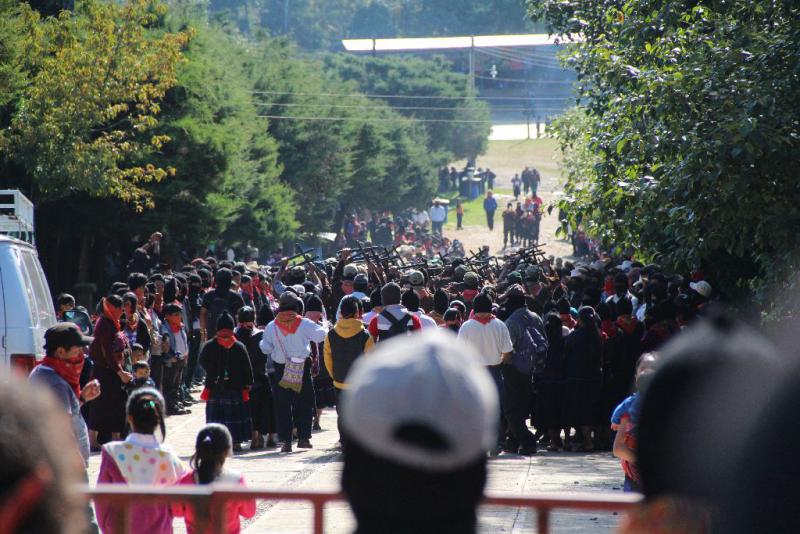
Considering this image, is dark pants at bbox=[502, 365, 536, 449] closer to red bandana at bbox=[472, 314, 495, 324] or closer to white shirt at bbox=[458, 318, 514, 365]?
white shirt at bbox=[458, 318, 514, 365]

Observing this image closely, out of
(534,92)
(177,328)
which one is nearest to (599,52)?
(177,328)

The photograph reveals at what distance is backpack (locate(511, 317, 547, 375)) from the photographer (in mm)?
13695

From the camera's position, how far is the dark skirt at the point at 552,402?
46.8 feet

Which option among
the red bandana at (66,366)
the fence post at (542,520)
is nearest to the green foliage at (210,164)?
the red bandana at (66,366)

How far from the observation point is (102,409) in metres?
12.9

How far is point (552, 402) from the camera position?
14.3 metres

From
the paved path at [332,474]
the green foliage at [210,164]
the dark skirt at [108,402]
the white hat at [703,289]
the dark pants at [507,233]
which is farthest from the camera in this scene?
the dark pants at [507,233]

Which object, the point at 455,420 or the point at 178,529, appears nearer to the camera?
the point at 455,420

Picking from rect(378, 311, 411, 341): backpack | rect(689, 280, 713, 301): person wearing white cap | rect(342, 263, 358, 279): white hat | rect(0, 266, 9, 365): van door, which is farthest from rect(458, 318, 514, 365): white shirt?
rect(342, 263, 358, 279): white hat

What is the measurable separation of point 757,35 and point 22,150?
44.8ft

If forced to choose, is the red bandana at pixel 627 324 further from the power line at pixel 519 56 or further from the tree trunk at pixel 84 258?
the power line at pixel 519 56

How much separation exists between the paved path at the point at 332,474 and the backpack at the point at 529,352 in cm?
90

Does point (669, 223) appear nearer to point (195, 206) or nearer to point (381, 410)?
point (381, 410)

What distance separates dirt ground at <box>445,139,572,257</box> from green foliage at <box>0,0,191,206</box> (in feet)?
93.3
